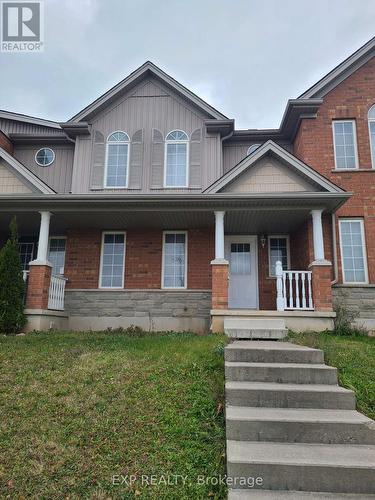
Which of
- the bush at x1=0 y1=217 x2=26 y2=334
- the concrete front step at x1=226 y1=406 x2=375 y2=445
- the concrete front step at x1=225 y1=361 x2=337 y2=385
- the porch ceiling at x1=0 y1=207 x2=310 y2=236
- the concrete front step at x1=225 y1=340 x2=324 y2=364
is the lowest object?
the concrete front step at x1=226 y1=406 x2=375 y2=445

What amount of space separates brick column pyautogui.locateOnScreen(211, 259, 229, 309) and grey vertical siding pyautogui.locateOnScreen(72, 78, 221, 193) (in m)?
3.02

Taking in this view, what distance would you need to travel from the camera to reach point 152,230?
1050cm

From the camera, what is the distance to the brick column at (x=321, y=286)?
8184mm

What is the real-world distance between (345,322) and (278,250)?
2.93 meters

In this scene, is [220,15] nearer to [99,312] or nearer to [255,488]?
[99,312]

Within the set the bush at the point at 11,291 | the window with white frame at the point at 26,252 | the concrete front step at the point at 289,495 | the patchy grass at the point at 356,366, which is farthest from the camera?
the window with white frame at the point at 26,252

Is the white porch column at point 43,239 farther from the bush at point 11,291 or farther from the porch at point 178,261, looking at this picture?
the bush at point 11,291

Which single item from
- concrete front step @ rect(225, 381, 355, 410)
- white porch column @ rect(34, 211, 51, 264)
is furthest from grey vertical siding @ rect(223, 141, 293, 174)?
concrete front step @ rect(225, 381, 355, 410)

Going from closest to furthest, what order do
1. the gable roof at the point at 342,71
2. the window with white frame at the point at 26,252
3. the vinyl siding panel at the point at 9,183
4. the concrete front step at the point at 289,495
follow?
the concrete front step at the point at 289,495
the vinyl siding panel at the point at 9,183
the gable roof at the point at 342,71
the window with white frame at the point at 26,252

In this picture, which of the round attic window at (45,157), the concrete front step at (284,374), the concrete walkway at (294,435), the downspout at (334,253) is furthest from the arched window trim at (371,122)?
the round attic window at (45,157)

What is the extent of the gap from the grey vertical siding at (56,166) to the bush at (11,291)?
311cm

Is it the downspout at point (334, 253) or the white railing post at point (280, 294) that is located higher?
the downspout at point (334, 253)

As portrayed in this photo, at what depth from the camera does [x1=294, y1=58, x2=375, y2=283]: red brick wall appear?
9672 millimetres

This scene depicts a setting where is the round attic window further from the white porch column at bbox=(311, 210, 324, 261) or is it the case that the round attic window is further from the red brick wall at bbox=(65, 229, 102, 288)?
the white porch column at bbox=(311, 210, 324, 261)
